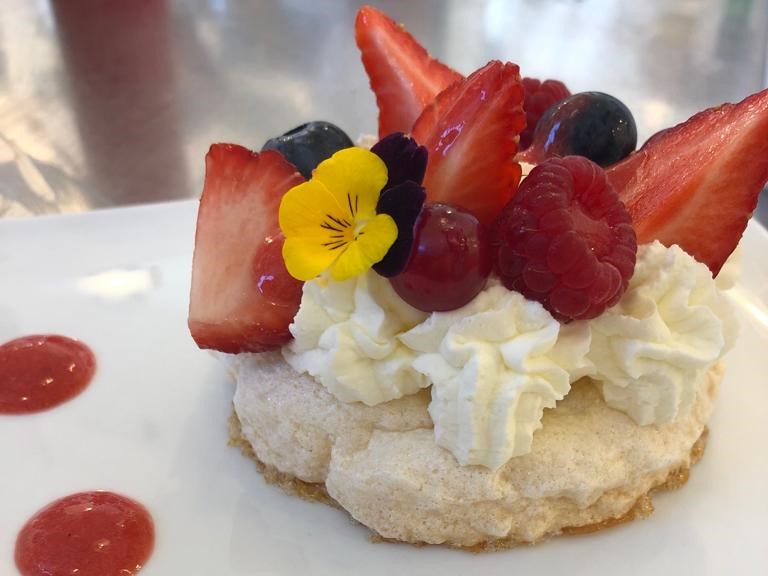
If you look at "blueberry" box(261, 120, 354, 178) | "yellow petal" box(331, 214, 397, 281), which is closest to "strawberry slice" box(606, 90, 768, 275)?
"yellow petal" box(331, 214, 397, 281)

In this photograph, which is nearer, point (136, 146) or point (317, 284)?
point (317, 284)

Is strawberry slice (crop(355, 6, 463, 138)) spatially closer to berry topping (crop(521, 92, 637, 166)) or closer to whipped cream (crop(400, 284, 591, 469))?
berry topping (crop(521, 92, 637, 166))

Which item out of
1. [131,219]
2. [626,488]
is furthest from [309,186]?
[131,219]

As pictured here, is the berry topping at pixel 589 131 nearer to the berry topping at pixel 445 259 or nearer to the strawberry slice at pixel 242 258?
the berry topping at pixel 445 259

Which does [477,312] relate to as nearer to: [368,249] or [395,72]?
[368,249]

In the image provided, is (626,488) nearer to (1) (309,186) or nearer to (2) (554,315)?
(2) (554,315)

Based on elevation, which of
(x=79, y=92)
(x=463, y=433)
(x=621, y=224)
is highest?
(x=621, y=224)

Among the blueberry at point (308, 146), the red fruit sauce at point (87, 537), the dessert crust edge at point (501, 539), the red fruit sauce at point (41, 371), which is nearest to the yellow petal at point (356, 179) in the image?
the blueberry at point (308, 146)
